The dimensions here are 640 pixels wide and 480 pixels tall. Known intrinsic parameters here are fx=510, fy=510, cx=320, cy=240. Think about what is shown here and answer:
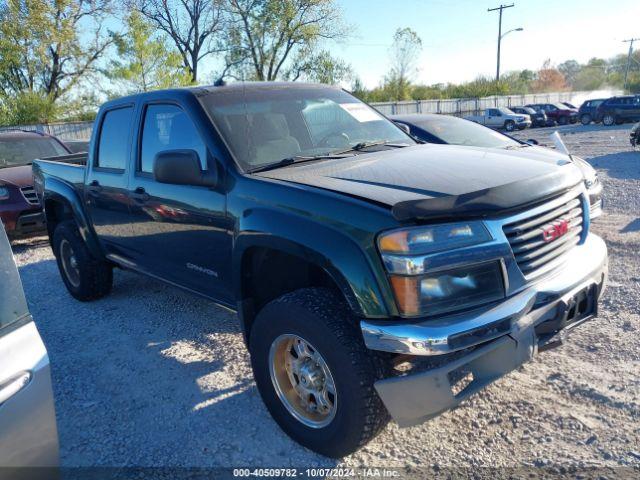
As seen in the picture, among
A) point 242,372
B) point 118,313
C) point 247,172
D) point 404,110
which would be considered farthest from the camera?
point 404,110

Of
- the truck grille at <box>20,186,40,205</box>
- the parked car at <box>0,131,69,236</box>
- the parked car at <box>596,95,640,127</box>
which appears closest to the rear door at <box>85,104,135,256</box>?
the parked car at <box>0,131,69,236</box>

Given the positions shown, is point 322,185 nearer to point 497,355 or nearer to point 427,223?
point 427,223

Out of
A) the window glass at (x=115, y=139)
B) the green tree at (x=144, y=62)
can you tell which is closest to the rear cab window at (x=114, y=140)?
the window glass at (x=115, y=139)

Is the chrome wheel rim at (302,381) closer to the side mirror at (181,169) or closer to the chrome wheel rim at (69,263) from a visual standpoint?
the side mirror at (181,169)

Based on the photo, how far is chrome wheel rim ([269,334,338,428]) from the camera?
8.82ft

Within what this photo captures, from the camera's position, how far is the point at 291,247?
103 inches

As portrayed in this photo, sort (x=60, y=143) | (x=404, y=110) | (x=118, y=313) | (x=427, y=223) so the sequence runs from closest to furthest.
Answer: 1. (x=427, y=223)
2. (x=118, y=313)
3. (x=60, y=143)
4. (x=404, y=110)

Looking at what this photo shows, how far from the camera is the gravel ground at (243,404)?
273cm

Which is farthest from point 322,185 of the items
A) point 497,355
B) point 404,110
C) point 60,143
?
point 404,110

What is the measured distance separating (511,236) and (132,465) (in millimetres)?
2335

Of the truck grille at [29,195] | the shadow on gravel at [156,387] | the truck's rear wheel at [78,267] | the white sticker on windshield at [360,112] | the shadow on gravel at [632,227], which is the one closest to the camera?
the shadow on gravel at [156,387]

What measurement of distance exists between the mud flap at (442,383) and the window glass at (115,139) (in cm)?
298

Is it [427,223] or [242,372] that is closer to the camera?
[427,223]

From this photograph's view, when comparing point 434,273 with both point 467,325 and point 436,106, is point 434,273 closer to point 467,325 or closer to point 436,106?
point 467,325
